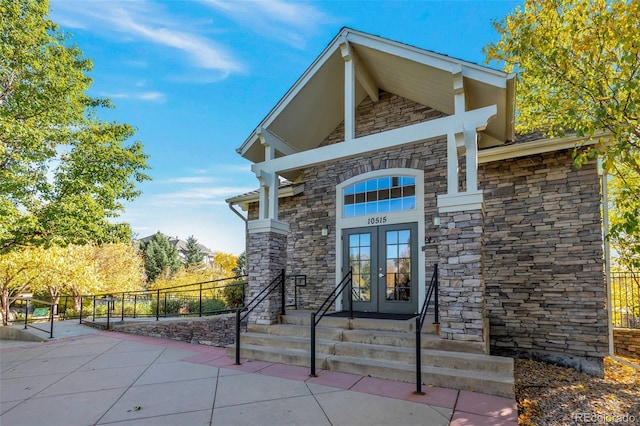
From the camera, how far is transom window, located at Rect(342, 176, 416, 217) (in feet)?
25.7

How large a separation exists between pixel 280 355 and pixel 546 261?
16.8ft

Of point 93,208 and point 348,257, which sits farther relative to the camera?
point 93,208

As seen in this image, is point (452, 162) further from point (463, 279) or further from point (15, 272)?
point (15, 272)

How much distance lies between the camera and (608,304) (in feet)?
20.2

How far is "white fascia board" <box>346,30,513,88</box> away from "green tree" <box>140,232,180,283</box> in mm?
27698

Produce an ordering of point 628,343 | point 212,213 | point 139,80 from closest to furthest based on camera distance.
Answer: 1. point 628,343
2. point 139,80
3. point 212,213

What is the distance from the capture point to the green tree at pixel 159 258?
101ft

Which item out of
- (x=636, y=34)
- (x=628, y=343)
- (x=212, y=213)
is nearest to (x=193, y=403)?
(x=636, y=34)

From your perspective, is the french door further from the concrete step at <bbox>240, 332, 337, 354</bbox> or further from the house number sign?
the concrete step at <bbox>240, 332, 337, 354</bbox>

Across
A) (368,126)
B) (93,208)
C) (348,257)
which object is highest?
(368,126)

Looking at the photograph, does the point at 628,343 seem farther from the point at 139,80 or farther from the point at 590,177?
the point at 139,80

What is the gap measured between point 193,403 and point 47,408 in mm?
1733

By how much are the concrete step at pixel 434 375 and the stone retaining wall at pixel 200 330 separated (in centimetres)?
343

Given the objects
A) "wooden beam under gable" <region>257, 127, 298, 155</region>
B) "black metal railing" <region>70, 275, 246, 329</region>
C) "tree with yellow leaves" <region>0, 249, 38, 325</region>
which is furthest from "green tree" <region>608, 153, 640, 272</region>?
"tree with yellow leaves" <region>0, 249, 38, 325</region>
